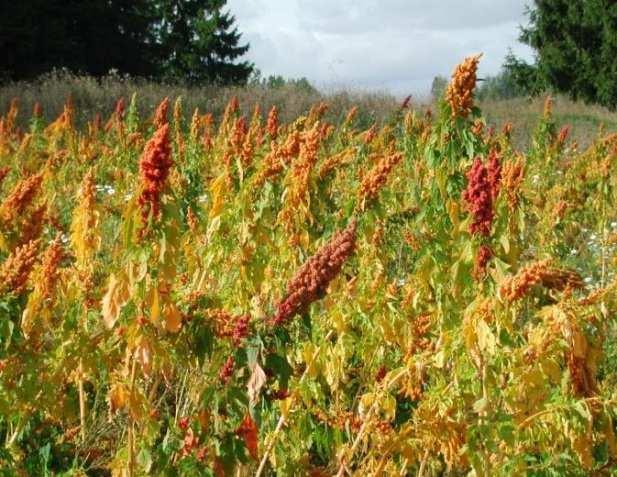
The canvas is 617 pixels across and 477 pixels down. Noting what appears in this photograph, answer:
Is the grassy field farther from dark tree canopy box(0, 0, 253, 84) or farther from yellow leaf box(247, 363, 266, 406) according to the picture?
yellow leaf box(247, 363, 266, 406)

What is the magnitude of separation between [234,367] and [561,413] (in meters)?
0.78

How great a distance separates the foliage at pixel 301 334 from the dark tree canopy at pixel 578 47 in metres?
30.6

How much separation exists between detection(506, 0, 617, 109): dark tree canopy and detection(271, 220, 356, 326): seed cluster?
31.9 metres

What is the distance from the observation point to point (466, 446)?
2223 mm

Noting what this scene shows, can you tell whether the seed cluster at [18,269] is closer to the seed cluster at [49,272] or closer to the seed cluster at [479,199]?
the seed cluster at [49,272]

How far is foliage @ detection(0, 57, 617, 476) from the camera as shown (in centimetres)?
213

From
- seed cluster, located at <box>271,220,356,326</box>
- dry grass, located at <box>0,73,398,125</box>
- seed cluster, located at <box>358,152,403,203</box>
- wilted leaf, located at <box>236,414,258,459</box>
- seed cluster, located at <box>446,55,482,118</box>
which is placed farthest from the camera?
dry grass, located at <box>0,73,398,125</box>

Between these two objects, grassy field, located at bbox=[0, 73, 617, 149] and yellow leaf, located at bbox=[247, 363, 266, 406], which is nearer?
yellow leaf, located at bbox=[247, 363, 266, 406]

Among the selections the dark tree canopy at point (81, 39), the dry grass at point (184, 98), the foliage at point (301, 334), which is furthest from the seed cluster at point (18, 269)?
the dark tree canopy at point (81, 39)

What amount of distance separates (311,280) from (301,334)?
3.82 feet

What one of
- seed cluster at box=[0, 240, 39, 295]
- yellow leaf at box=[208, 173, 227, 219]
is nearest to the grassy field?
yellow leaf at box=[208, 173, 227, 219]

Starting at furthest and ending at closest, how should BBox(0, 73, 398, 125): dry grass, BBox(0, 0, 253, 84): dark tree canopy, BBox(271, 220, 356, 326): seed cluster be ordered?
BBox(0, 0, 253, 84): dark tree canopy
BBox(0, 73, 398, 125): dry grass
BBox(271, 220, 356, 326): seed cluster

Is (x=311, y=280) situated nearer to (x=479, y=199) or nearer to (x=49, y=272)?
(x=479, y=199)

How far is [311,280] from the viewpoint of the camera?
81.3 inches
